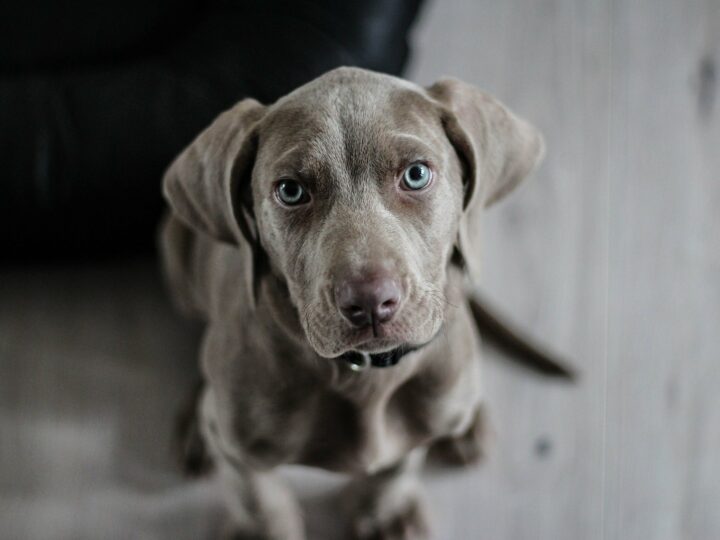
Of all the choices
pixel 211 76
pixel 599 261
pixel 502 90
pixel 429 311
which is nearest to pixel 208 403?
pixel 429 311

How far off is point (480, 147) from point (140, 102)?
1.04 metres

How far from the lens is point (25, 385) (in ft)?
7.32

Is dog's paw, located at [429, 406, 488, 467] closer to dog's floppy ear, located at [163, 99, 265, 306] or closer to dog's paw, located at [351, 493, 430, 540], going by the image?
dog's paw, located at [351, 493, 430, 540]

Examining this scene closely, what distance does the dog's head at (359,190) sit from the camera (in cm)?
124

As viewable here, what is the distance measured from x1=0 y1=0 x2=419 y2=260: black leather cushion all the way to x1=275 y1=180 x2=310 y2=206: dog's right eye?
76cm

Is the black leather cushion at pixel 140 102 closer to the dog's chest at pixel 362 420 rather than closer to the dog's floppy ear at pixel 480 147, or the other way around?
the dog's floppy ear at pixel 480 147

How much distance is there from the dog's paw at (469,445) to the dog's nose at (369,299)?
0.95m

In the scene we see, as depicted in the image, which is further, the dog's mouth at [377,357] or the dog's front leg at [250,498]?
the dog's front leg at [250,498]

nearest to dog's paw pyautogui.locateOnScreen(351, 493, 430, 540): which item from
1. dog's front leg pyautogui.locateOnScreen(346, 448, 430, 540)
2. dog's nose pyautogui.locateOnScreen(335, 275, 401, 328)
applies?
dog's front leg pyautogui.locateOnScreen(346, 448, 430, 540)

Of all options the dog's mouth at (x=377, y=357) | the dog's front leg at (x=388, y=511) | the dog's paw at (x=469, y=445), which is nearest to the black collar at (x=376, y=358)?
the dog's mouth at (x=377, y=357)

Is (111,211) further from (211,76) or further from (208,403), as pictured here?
(208,403)

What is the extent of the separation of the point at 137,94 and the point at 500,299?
1080mm

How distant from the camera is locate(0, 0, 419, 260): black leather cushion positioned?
81.3 inches

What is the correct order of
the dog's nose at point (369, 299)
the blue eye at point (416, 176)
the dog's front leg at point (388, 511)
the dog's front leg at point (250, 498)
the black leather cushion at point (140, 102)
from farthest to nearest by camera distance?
the black leather cushion at point (140, 102)
the dog's front leg at point (388, 511)
the dog's front leg at point (250, 498)
the blue eye at point (416, 176)
the dog's nose at point (369, 299)
